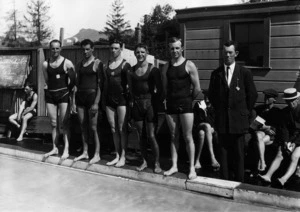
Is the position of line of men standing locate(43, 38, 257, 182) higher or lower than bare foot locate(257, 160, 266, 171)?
higher

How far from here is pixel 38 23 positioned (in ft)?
128

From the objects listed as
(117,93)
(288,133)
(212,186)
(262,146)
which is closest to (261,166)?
(262,146)

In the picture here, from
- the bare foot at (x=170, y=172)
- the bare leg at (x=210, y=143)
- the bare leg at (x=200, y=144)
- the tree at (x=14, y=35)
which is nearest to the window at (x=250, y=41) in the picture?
the bare leg at (x=210, y=143)

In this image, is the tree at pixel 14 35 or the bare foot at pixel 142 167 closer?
the bare foot at pixel 142 167

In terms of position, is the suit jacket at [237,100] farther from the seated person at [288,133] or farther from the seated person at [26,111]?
the seated person at [26,111]

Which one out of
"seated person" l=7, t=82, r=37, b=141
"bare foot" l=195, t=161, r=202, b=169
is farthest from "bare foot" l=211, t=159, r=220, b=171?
"seated person" l=7, t=82, r=37, b=141

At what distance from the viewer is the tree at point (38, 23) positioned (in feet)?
122

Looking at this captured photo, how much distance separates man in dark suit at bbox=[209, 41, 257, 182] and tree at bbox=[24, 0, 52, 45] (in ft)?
113

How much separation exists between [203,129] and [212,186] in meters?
1.39

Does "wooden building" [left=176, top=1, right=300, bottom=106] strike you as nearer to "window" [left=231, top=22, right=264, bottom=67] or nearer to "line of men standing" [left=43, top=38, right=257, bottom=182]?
"window" [left=231, top=22, right=264, bottom=67]

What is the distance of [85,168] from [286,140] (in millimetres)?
3230

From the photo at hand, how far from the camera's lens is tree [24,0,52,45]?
37.1 m

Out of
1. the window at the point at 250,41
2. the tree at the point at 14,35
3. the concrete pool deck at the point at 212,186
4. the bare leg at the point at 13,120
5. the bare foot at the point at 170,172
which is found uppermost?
the tree at the point at 14,35

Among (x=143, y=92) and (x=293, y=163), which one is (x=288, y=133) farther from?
(x=143, y=92)
